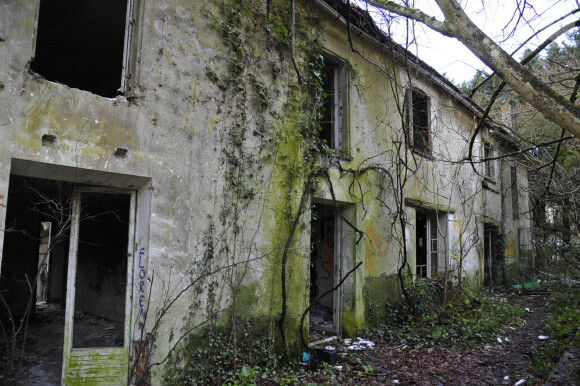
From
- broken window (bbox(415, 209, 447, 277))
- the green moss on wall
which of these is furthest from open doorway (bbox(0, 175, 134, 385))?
broken window (bbox(415, 209, 447, 277))

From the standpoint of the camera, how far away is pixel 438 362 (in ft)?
18.4

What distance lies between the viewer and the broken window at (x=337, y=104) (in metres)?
7.03

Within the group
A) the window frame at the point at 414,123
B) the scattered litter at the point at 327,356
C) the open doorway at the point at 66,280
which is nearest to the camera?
the scattered litter at the point at 327,356

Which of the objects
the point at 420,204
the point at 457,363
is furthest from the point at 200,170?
the point at 420,204

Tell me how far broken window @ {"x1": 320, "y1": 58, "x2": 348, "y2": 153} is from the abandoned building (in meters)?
0.03

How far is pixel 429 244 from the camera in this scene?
9.43m

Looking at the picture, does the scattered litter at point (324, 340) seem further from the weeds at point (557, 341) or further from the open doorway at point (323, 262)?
the weeds at point (557, 341)

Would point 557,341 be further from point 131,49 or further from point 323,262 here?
point 131,49

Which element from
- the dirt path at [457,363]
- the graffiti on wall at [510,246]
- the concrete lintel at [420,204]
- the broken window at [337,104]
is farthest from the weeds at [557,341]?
the graffiti on wall at [510,246]

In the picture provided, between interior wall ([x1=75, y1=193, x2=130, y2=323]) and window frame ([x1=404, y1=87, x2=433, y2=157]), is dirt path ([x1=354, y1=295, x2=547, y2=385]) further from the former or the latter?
interior wall ([x1=75, y1=193, x2=130, y2=323])

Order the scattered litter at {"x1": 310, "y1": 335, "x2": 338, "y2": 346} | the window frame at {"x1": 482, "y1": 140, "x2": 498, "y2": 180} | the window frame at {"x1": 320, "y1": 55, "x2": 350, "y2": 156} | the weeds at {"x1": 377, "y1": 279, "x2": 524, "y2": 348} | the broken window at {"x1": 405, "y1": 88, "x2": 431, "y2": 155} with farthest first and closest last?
the window frame at {"x1": 482, "y1": 140, "x2": 498, "y2": 180} → the broken window at {"x1": 405, "y1": 88, "x2": 431, "y2": 155} → the window frame at {"x1": 320, "y1": 55, "x2": 350, "y2": 156} → the weeds at {"x1": 377, "y1": 279, "x2": 524, "y2": 348} → the scattered litter at {"x1": 310, "y1": 335, "x2": 338, "y2": 346}

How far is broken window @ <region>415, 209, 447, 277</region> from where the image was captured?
9.23m

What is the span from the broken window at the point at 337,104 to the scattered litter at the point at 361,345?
10.6 feet

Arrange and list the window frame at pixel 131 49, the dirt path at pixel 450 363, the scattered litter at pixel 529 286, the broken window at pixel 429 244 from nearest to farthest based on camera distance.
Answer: the window frame at pixel 131 49
the dirt path at pixel 450 363
the broken window at pixel 429 244
the scattered litter at pixel 529 286
